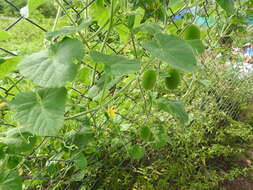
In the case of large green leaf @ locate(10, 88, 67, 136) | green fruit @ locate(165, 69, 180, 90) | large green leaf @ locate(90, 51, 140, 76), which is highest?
green fruit @ locate(165, 69, 180, 90)

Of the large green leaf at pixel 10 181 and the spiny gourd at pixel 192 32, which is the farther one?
the spiny gourd at pixel 192 32

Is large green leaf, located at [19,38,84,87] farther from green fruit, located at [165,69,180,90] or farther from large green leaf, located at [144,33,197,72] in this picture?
green fruit, located at [165,69,180,90]

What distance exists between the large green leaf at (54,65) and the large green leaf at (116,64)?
4 centimetres

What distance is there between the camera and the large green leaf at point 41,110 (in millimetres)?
358

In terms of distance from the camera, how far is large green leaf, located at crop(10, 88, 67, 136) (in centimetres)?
36

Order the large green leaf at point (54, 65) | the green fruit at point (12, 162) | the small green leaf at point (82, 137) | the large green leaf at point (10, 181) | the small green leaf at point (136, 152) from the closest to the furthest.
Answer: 1. the large green leaf at point (54, 65)
2. the large green leaf at point (10, 181)
3. the green fruit at point (12, 162)
4. the small green leaf at point (82, 137)
5. the small green leaf at point (136, 152)

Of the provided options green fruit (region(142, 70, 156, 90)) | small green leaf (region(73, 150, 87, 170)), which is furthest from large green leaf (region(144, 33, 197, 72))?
small green leaf (region(73, 150, 87, 170))

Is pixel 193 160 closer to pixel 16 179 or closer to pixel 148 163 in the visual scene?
pixel 148 163

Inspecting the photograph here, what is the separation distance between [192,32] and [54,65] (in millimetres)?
402

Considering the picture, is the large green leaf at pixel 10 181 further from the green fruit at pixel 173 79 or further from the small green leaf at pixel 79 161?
the green fruit at pixel 173 79

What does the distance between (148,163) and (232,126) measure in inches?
26.6

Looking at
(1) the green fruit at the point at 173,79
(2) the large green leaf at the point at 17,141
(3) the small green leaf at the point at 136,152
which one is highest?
(1) the green fruit at the point at 173,79

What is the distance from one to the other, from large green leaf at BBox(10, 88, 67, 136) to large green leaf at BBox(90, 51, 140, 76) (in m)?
0.08

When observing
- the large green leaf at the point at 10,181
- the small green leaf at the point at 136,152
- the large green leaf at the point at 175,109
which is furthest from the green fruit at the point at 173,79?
the large green leaf at the point at 10,181
